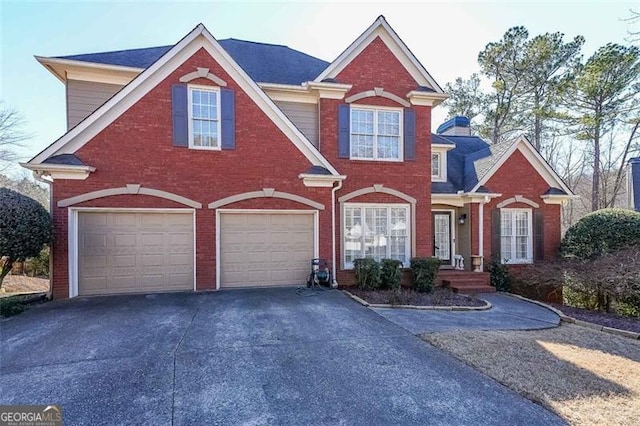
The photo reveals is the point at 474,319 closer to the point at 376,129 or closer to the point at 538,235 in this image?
the point at 376,129

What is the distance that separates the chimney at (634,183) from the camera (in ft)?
57.9

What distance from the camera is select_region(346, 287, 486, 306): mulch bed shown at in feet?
29.9

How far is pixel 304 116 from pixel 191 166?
413 centimetres

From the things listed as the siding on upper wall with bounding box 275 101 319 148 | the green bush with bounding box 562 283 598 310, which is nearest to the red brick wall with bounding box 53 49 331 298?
the siding on upper wall with bounding box 275 101 319 148

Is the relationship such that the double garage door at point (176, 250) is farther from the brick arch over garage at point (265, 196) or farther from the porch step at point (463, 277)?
the porch step at point (463, 277)

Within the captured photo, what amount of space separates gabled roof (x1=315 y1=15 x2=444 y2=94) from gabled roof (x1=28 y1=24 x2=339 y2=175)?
2.24 m

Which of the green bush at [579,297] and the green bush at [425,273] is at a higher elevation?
the green bush at [425,273]

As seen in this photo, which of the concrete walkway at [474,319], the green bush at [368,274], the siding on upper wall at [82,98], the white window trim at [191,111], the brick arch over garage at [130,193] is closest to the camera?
the concrete walkway at [474,319]

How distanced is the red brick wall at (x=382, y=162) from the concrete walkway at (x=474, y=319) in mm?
3117

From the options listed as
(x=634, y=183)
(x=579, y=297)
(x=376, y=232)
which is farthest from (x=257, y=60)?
(x=634, y=183)

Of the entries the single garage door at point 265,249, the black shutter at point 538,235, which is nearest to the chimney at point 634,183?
the black shutter at point 538,235

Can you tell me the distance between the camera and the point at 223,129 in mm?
9781

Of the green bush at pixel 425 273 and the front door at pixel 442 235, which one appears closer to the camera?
the green bush at pixel 425 273

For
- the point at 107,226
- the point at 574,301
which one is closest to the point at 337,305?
the point at 107,226
